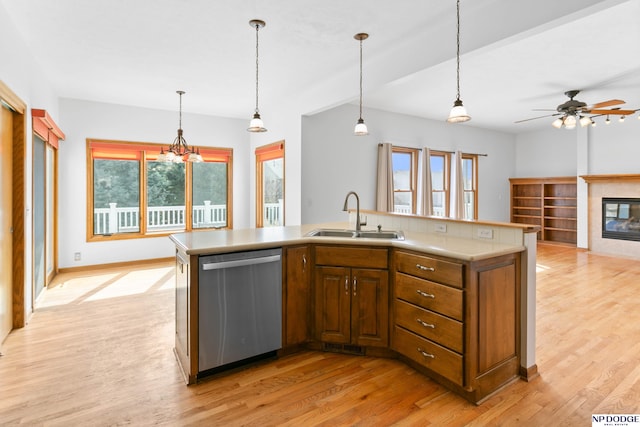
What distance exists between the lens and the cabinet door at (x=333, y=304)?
2729mm

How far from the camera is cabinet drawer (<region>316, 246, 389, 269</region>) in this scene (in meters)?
2.65

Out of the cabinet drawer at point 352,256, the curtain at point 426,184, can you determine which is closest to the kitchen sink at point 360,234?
the cabinet drawer at point 352,256

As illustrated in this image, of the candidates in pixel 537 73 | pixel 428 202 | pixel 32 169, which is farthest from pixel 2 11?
pixel 428 202

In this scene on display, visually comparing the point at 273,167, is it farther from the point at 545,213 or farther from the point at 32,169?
the point at 545,213

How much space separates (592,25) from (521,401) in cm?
343

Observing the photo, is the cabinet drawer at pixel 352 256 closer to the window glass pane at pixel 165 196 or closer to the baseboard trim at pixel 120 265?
the baseboard trim at pixel 120 265

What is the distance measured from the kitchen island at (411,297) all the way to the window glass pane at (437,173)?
4787mm

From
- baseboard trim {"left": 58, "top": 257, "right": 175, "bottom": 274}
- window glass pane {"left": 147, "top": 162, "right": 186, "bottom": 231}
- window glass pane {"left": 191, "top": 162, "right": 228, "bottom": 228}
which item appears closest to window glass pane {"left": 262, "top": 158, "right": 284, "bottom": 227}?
window glass pane {"left": 191, "top": 162, "right": 228, "bottom": 228}

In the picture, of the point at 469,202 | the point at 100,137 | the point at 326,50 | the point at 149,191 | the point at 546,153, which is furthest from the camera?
the point at 546,153

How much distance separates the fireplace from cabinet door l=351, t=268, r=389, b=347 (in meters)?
6.85

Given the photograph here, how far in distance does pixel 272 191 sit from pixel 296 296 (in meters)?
3.92

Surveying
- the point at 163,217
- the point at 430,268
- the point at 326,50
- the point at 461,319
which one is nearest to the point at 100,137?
the point at 163,217

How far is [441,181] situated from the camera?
7664mm

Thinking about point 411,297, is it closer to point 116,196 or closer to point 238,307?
point 238,307
